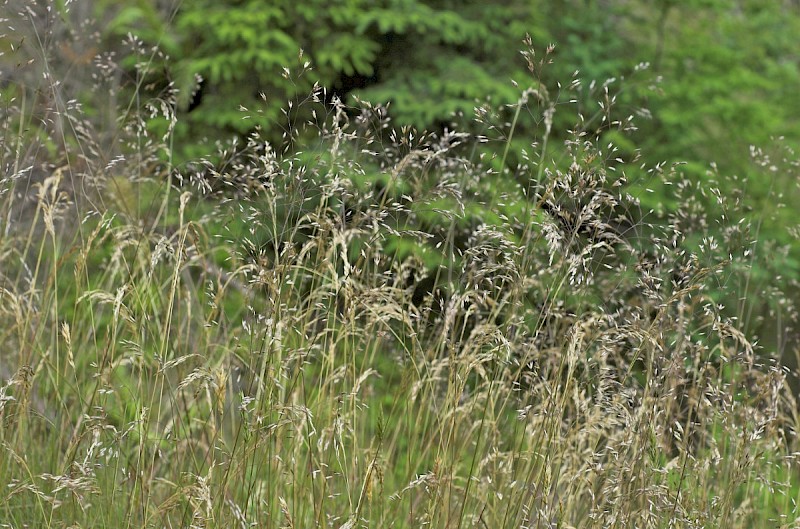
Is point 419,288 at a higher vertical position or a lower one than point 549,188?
lower

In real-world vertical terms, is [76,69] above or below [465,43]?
below

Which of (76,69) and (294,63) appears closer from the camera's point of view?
(294,63)

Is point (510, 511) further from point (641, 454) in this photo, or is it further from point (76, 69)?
point (76, 69)

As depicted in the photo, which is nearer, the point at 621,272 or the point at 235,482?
the point at 235,482

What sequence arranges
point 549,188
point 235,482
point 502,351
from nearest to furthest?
1. point 549,188
2. point 235,482
3. point 502,351

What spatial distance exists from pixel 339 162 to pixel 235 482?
29.7 inches

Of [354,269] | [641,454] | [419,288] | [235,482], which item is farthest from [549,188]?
[419,288]

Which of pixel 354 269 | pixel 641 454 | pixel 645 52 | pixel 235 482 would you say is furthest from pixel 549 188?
pixel 645 52

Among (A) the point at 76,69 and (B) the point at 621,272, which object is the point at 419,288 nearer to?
(A) the point at 76,69

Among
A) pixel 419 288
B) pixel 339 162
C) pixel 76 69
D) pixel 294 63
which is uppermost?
pixel 339 162

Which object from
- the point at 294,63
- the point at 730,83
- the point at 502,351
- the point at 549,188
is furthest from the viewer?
the point at 730,83

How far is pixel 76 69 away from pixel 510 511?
4.60m

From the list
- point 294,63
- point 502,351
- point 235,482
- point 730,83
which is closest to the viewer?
point 235,482

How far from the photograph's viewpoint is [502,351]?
2.30 m
